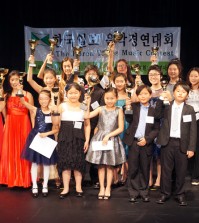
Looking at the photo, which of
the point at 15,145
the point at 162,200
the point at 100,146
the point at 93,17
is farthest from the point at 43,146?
the point at 93,17

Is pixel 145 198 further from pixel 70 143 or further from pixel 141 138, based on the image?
pixel 70 143

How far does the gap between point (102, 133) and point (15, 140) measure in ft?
3.17

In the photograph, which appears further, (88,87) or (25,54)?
(25,54)

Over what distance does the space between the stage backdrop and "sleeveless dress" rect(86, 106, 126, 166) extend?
2.30 m

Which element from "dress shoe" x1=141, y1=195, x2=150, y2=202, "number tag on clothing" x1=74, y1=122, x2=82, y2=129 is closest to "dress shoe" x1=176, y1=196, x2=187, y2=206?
"dress shoe" x1=141, y1=195, x2=150, y2=202

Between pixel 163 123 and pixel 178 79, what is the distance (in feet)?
2.68

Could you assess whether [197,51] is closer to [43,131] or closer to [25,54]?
[25,54]

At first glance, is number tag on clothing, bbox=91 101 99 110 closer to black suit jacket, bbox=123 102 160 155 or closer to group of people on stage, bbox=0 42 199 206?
group of people on stage, bbox=0 42 199 206

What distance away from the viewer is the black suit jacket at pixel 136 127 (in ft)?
11.2

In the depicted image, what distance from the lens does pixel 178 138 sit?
11.0 ft

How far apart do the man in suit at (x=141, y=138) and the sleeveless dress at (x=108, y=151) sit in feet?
0.30

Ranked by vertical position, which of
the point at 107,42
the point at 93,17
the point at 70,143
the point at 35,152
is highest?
the point at 93,17

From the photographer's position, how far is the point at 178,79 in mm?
4027

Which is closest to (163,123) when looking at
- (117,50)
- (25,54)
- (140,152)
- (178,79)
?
(140,152)
